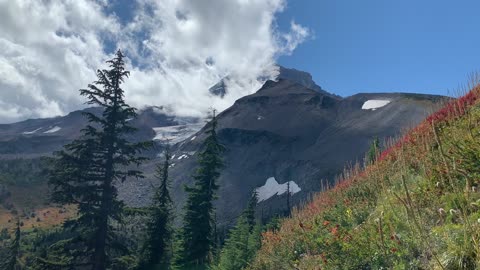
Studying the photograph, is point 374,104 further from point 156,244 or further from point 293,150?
point 156,244

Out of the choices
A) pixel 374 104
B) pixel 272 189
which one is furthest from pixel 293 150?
pixel 374 104

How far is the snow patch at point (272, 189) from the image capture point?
124012mm

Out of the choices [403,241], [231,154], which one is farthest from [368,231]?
A: [231,154]

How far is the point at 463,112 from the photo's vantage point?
9016 mm

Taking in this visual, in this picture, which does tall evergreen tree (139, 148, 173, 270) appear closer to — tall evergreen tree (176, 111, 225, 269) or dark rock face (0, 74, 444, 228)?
tall evergreen tree (176, 111, 225, 269)

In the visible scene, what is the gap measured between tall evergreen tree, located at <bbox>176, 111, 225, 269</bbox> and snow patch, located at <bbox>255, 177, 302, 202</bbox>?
9211 cm

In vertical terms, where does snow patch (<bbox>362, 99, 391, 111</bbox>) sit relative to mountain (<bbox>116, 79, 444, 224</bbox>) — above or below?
above

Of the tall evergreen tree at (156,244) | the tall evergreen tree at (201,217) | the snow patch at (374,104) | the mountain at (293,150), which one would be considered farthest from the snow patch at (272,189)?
the tall evergreen tree at (201,217)

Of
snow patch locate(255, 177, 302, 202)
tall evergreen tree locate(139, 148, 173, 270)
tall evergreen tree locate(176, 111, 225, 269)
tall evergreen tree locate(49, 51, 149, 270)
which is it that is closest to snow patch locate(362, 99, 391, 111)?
snow patch locate(255, 177, 302, 202)

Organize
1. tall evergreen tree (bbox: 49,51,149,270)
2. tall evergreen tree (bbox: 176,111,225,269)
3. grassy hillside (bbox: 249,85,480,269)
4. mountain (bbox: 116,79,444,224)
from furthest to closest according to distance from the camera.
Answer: mountain (bbox: 116,79,444,224), tall evergreen tree (bbox: 176,111,225,269), tall evergreen tree (bbox: 49,51,149,270), grassy hillside (bbox: 249,85,480,269)

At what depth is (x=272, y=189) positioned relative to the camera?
130875 mm

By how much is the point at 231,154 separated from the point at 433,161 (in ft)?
516

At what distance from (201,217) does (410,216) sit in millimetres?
24776

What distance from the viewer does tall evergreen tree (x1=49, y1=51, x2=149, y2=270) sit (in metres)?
20.0
